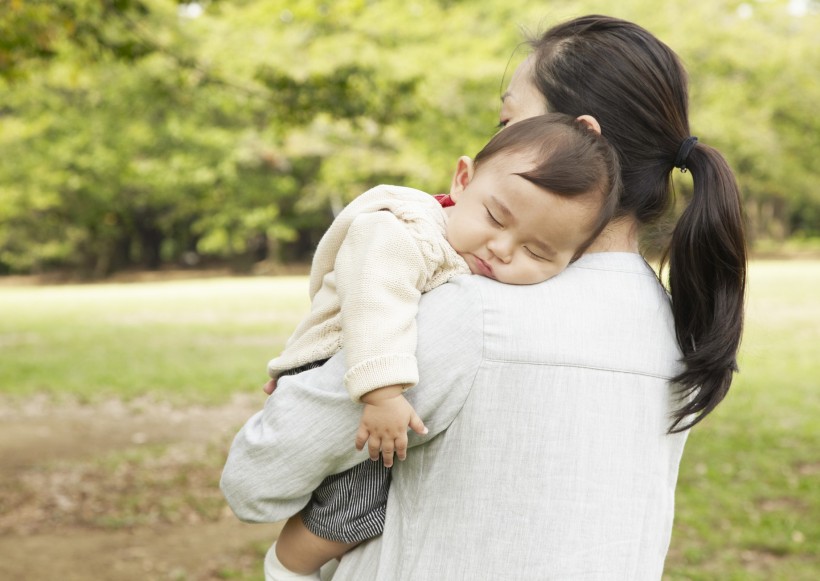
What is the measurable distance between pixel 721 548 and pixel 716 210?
4.16 m

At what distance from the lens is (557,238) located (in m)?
1.45

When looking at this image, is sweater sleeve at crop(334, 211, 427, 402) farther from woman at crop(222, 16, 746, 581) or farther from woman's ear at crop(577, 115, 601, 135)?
woman's ear at crop(577, 115, 601, 135)

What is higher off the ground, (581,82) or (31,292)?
(581,82)

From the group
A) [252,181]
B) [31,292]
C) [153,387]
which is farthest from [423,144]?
[153,387]

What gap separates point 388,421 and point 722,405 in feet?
27.3

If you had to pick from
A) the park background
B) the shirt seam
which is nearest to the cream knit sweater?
the shirt seam

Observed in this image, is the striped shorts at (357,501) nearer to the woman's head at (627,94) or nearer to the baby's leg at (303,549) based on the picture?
the baby's leg at (303,549)

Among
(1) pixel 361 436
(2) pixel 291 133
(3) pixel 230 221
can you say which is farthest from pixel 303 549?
(3) pixel 230 221

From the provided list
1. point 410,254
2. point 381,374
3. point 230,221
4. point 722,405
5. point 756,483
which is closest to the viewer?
point 381,374

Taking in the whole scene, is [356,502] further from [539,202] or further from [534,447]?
[539,202]

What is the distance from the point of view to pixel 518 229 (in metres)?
1.48

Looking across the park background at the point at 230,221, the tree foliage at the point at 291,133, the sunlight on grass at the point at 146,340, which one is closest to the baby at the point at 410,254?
the park background at the point at 230,221

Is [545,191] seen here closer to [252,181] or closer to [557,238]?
[557,238]

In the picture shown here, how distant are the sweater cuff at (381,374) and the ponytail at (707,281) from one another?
44 cm
